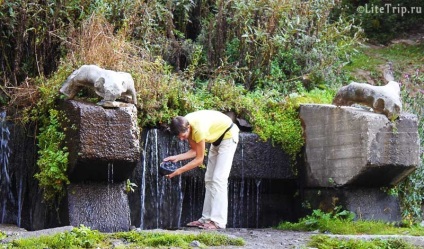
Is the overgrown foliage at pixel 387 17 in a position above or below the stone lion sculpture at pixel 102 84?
above

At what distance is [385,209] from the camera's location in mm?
9453

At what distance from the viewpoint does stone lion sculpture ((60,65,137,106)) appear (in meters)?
8.09

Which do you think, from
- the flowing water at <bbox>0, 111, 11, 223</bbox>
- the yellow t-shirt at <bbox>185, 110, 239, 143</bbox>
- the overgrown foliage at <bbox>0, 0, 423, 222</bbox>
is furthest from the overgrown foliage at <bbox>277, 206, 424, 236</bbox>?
the flowing water at <bbox>0, 111, 11, 223</bbox>

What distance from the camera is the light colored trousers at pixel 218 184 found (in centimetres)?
841

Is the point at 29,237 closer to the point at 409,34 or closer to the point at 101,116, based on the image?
the point at 101,116

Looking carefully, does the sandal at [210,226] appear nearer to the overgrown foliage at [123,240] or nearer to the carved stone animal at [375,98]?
the overgrown foliage at [123,240]

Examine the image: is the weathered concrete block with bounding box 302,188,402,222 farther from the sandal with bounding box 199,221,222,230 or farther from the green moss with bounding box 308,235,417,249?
the green moss with bounding box 308,235,417,249

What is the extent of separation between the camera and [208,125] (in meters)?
8.24

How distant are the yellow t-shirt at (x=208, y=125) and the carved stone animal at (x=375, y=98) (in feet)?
4.90

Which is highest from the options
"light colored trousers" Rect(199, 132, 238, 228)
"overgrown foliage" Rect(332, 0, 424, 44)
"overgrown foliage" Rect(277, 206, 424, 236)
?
"overgrown foliage" Rect(332, 0, 424, 44)

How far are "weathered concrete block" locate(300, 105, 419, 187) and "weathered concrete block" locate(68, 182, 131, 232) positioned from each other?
8.48ft

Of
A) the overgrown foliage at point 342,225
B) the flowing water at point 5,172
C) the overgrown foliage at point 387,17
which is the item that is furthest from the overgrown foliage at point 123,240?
the overgrown foliage at point 387,17

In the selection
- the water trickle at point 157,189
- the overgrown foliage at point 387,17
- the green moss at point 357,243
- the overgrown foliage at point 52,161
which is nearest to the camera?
the green moss at point 357,243

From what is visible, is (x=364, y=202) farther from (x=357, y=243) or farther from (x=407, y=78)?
(x=407, y=78)
